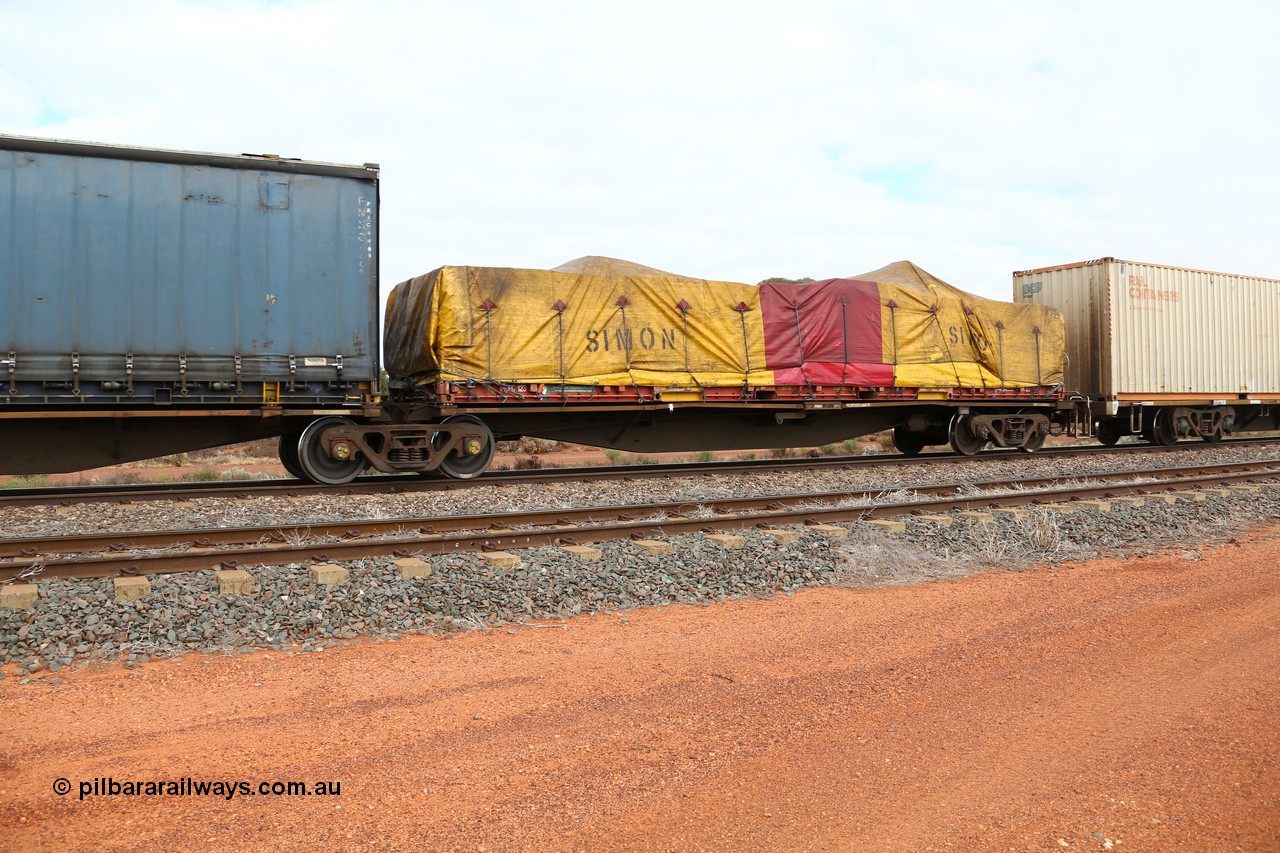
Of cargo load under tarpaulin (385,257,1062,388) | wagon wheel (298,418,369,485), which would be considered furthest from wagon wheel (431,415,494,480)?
wagon wheel (298,418,369,485)

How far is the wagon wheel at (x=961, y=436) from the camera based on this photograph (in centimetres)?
1633

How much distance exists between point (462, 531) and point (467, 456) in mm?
3985

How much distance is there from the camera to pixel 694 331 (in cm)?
1370

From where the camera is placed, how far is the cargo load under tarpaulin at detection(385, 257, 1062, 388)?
12.2m

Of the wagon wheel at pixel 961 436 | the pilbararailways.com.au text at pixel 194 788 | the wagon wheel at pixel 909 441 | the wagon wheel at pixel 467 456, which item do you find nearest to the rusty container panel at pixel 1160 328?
the wagon wheel at pixel 961 436

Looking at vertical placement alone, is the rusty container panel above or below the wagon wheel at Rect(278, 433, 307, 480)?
above

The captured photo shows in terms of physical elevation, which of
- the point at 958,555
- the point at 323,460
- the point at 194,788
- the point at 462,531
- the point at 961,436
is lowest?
the point at 194,788

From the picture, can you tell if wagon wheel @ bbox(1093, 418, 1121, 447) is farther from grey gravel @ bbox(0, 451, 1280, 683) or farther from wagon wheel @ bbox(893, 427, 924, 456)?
grey gravel @ bbox(0, 451, 1280, 683)

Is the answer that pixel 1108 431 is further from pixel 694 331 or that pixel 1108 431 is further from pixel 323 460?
pixel 323 460

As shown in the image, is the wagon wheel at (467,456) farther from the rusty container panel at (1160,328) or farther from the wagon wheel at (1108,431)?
the wagon wheel at (1108,431)

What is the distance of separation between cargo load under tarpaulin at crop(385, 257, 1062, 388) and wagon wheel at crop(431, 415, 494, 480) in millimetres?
577

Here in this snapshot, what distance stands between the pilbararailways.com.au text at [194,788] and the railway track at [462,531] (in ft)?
10.2

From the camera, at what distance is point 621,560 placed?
6883 mm

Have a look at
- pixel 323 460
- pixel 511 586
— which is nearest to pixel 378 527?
pixel 511 586
